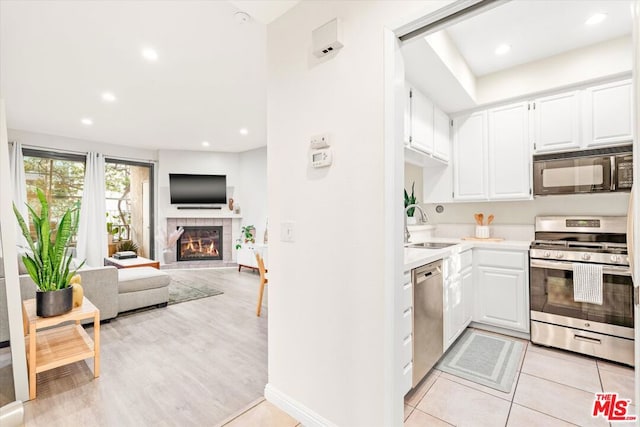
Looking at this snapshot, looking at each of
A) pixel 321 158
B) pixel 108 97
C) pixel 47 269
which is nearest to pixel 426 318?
pixel 321 158

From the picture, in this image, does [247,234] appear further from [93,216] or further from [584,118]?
[584,118]

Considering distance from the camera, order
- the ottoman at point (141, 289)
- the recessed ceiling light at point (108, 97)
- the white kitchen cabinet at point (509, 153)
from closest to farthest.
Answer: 1. the white kitchen cabinet at point (509, 153)
2. the ottoman at point (141, 289)
3. the recessed ceiling light at point (108, 97)

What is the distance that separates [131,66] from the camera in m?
2.98

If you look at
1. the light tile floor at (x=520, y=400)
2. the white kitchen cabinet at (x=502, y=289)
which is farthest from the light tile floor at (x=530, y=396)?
the white kitchen cabinet at (x=502, y=289)

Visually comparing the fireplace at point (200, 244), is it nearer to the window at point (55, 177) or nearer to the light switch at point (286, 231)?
the window at point (55, 177)

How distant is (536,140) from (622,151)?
629 millimetres

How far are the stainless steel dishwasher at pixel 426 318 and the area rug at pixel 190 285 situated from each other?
3.20 metres

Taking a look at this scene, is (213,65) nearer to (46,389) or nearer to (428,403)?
(46,389)

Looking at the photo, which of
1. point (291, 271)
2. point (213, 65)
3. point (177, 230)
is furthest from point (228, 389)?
point (177, 230)

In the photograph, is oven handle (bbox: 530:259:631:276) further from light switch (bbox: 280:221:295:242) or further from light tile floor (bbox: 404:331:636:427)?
light switch (bbox: 280:221:295:242)

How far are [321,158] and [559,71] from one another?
279 centimetres

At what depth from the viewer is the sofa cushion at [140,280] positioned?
339 centimetres

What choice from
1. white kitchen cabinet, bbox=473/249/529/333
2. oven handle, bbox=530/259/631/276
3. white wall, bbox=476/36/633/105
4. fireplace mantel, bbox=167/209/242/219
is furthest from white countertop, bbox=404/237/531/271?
fireplace mantel, bbox=167/209/242/219

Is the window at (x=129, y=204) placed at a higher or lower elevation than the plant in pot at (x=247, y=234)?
higher
